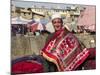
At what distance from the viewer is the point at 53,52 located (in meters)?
1.48

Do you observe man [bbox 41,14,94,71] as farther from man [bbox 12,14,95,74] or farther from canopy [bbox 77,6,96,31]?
canopy [bbox 77,6,96,31]

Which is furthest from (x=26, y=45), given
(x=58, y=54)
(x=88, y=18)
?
(x=88, y=18)

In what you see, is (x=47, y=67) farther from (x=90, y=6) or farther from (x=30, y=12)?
(x=90, y=6)

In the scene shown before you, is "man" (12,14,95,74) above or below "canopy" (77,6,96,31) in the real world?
below

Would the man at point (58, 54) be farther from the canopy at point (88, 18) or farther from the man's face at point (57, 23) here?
the canopy at point (88, 18)

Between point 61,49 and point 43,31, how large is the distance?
0.63 ft

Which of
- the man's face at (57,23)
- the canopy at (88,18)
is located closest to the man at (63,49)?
the man's face at (57,23)

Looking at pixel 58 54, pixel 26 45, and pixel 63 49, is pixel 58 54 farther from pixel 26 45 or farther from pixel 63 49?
pixel 26 45

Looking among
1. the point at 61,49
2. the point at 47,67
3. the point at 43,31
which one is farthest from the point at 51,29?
the point at 47,67

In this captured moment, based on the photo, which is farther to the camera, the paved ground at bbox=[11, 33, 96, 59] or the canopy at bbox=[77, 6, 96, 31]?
the canopy at bbox=[77, 6, 96, 31]

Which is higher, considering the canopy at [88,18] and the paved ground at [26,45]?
the canopy at [88,18]

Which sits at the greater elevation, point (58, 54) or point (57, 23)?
point (57, 23)

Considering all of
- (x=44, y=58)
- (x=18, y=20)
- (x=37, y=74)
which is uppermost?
(x=18, y=20)

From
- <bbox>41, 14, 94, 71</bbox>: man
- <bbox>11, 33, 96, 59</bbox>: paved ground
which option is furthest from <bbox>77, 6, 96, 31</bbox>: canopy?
<bbox>11, 33, 96, 59</bbox>: paved ground
